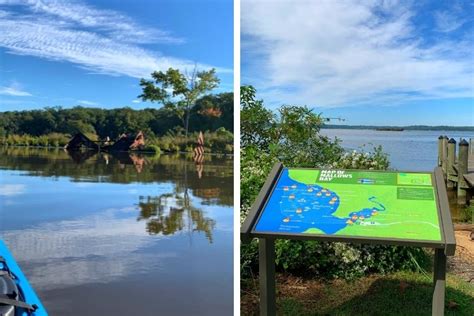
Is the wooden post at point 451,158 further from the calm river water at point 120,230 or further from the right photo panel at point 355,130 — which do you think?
the calm river water at point 120,230

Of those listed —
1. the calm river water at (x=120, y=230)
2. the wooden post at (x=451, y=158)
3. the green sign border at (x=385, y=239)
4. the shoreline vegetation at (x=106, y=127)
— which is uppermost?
the shoreline vegetation at (x=106, y=127)

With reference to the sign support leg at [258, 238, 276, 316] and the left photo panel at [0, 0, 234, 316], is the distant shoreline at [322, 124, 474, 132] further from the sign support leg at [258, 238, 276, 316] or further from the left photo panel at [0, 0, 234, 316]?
the left photo panel at [0, 0, 234, 316]

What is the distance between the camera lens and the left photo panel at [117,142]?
589 centimetres

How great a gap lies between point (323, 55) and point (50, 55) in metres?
4.76

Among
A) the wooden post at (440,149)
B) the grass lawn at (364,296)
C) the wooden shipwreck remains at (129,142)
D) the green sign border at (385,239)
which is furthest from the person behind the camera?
the wooden shipwreck remains at (129,142)

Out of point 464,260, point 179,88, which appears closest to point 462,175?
point 464,260

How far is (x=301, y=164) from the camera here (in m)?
3.10

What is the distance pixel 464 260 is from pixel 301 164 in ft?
3.39

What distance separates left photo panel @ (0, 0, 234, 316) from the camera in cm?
589

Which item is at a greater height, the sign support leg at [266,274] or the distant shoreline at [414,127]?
the distant shoreline at [414,127]

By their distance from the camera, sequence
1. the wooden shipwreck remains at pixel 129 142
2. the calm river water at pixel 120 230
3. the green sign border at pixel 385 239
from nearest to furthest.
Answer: the green sign border at pixel 385 239
the calm river water at pixel 120 230
the wooden shipwreck remains at pixel 129 142

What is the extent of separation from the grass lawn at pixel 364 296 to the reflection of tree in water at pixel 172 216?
3.32 metres

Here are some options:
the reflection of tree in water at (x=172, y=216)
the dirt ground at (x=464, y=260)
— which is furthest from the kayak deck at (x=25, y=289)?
the reflection of tree in water at (x=172, y=216)

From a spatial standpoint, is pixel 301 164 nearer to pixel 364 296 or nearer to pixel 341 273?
pixel 341 273
